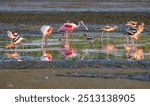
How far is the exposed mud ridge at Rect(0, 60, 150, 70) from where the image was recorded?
17.6 meters

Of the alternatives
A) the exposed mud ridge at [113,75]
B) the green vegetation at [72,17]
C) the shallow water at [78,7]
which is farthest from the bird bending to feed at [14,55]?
the shallow water at [78,7]

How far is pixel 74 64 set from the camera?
17969 millimetres

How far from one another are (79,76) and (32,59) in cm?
370

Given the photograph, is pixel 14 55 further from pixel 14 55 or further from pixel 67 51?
pixel 67 51

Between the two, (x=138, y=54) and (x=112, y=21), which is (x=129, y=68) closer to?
(x=138, y=54)

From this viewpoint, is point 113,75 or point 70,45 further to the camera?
point 70,45

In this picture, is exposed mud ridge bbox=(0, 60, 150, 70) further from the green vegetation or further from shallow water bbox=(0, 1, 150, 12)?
shallow water bbox=(0, 1, 150, 12)

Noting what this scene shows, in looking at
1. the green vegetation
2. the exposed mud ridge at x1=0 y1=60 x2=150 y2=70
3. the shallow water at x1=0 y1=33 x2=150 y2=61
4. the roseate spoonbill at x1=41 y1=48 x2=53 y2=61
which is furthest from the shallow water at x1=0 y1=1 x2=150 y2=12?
the exposed mud ridge at x1=0 y1=60 x2=150 y2=70

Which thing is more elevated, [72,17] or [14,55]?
[72,17]

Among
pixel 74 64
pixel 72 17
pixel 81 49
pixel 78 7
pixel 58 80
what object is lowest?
pixel 58 80

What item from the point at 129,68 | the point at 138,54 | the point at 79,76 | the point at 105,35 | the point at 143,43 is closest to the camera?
the point at 79,76

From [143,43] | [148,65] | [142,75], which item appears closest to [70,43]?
[143,43]

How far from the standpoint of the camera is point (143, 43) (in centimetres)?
2383

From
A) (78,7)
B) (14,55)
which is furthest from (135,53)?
(78,7)
